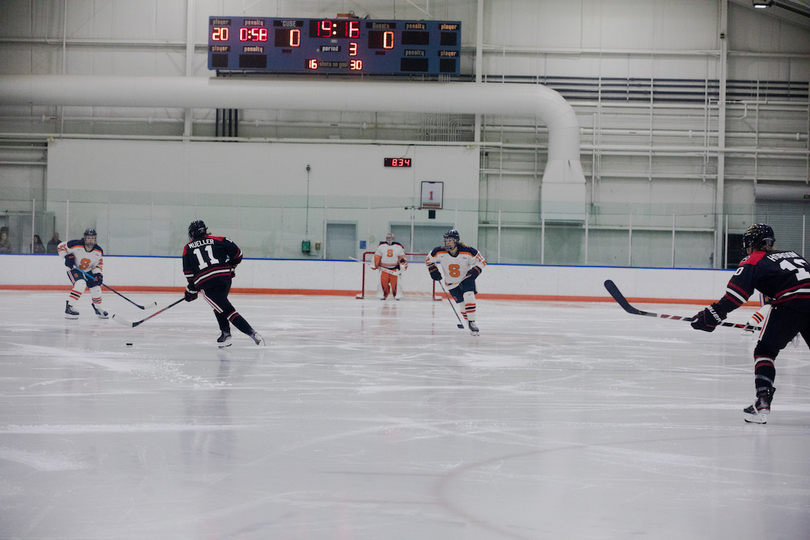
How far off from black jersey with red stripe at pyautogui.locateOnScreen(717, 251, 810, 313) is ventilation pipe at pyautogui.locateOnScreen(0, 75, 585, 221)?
10688mm

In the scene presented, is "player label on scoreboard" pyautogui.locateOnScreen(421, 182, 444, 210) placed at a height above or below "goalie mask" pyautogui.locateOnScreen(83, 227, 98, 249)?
above

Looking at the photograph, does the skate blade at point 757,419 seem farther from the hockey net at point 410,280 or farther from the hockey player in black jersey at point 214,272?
the hockey net at point 410,280

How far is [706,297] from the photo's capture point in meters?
14.0

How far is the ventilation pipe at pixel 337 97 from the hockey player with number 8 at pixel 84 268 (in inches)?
268

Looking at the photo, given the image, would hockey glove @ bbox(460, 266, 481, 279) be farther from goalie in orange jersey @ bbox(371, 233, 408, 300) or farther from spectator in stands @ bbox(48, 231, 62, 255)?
spectator in stands @ bbox(48, 231, 62, 255)

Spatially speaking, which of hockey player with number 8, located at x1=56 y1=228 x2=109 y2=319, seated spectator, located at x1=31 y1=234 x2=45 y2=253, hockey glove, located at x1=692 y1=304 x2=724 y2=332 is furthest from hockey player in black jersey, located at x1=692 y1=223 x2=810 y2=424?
seated spectator, located at x1=31 y1=234 x2=45 y2=253

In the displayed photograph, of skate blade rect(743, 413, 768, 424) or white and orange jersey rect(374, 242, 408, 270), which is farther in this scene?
white and orange jersey rect(374, 242, 408, 270)

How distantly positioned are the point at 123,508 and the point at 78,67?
16315 millimetres

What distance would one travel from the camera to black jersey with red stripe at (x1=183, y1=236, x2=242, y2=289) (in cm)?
604

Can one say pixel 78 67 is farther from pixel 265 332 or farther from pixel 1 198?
pixel 265 332

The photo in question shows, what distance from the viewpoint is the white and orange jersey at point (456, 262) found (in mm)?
7641

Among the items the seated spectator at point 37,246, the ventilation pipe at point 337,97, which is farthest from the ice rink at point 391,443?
the ventilation pipe at point 337,97

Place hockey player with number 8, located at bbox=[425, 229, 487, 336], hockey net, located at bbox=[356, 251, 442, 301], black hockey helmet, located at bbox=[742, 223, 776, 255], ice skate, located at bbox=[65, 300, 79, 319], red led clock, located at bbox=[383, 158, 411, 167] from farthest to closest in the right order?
red led clock, located at bbox=[383, 158, 411, 167], hockey net, located at bbox=[356, 251, 442, 301], ice skate, located at bbox=[65, 300, 79, 319], hockey player with number 8, located at bbox=[425, 229, 487, 336], black hockey helmet, located at bbox=[742, 223, 776, 255]

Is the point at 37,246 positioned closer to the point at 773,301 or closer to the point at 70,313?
the point at 70,313
